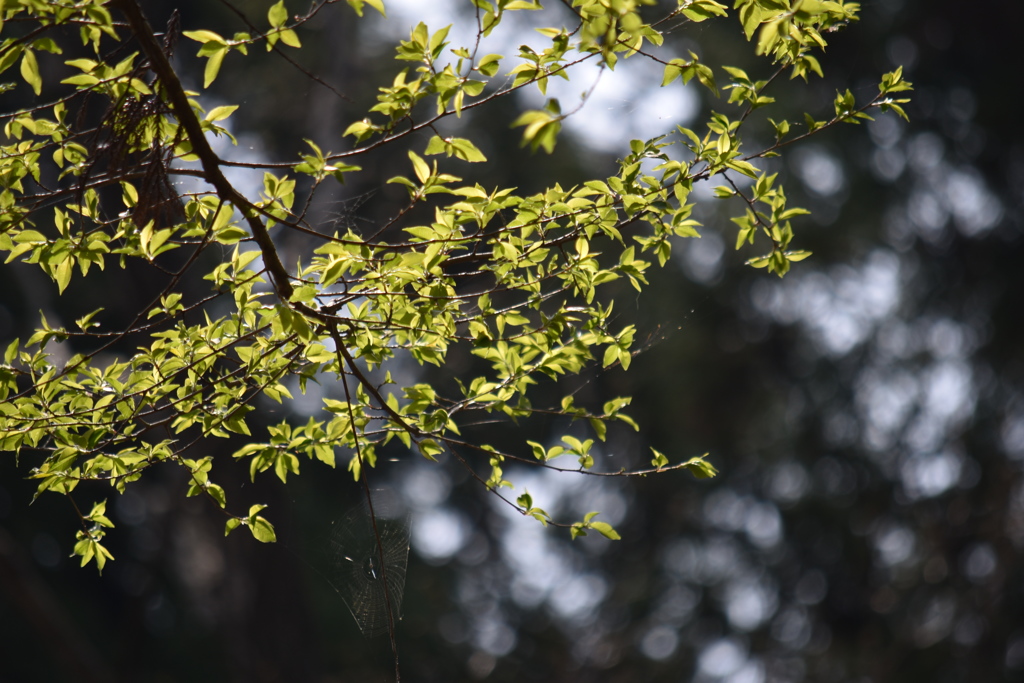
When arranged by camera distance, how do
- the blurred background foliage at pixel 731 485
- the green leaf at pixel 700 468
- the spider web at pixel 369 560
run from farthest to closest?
the blurred background foliage at pixel 731 485 < the spider web at pixel 369 560 < the green leaf at pixel 700 468

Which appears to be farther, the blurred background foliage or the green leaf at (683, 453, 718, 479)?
the blurred background foliage

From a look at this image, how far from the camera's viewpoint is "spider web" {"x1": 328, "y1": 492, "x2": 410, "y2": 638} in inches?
101

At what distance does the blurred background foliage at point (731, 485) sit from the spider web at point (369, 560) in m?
3.63

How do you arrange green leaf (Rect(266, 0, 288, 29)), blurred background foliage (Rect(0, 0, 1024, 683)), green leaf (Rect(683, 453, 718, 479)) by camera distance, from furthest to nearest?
blurred background foliage (Rect(0, 0, 1024, 683)) < green leaf (Rect(683, 453, 718, 479)) < green leaf (Rect(266, 0, 288, 29))

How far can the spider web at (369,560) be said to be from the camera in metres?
2.55

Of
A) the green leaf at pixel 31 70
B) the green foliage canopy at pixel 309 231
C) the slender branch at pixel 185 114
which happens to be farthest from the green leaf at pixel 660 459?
the green leaf at pixel 31 70

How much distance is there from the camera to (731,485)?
10312 mm

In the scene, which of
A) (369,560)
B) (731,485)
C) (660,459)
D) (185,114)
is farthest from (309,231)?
(731,485)

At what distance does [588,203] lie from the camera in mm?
1533

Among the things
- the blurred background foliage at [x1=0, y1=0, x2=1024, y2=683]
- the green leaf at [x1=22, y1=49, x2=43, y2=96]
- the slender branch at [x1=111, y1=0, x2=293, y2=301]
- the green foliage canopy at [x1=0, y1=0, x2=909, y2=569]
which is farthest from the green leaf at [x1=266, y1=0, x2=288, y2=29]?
the blurred background foliage at [x1=0, y1=0, x2=1024, y2=683]

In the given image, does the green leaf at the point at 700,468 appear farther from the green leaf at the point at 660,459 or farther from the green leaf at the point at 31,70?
the green leaf at the point at 31,70

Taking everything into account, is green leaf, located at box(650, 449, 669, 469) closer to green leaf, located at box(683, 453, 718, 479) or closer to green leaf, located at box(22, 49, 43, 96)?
green leaf, located at box(683, 453, 718, 479)

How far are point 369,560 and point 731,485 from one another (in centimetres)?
848

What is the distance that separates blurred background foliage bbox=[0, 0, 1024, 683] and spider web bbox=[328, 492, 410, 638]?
3.63 m
